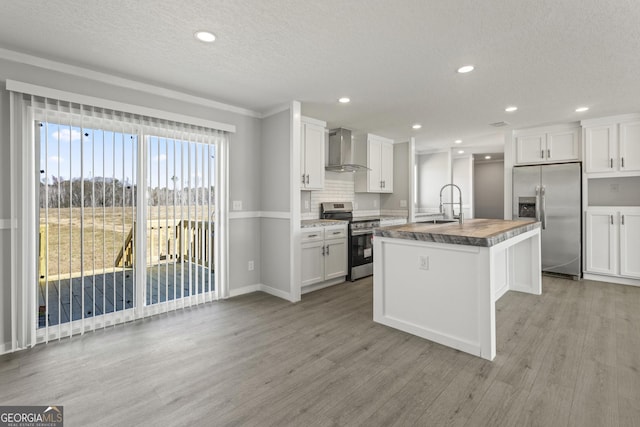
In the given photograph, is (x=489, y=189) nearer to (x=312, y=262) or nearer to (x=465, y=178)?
(x=465, y=178)

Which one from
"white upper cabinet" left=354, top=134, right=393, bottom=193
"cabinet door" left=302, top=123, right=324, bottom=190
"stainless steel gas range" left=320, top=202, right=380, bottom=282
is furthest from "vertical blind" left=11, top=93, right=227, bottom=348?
"white upper cabinet" left=354, top=134, right=393, bottom=193

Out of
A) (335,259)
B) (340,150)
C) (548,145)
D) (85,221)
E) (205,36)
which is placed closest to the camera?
A: (205,36)

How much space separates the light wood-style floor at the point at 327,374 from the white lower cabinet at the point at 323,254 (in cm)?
94

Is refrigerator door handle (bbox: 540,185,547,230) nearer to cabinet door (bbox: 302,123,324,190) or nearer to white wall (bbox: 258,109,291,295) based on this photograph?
cabinet door (bbox: 302,123,324,190)

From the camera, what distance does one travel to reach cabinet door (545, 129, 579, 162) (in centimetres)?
473

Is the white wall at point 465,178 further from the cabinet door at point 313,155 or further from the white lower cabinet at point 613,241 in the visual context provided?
the cabinet door at point 313,155

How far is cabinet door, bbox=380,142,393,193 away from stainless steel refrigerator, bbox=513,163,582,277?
221 cm

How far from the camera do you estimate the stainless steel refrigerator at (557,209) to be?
15.2 ft

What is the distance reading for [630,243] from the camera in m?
4.29

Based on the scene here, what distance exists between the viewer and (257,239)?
421cm

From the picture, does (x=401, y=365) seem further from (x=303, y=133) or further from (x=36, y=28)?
(x=36, y=28)

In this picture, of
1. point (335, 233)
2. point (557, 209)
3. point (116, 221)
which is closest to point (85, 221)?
point (116, 221)

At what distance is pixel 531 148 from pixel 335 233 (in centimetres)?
365
